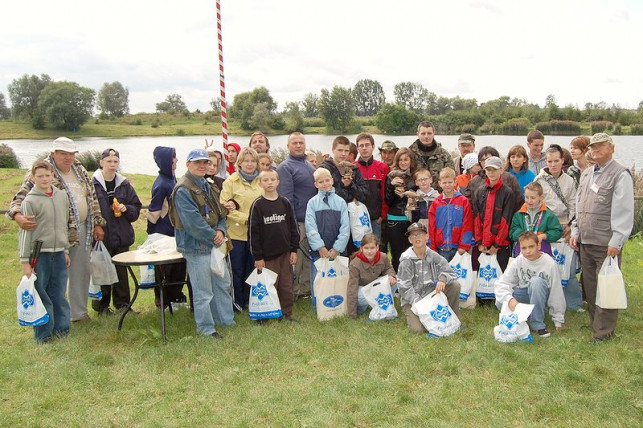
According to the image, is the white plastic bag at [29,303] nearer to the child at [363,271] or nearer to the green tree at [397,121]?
the child at [363,271]

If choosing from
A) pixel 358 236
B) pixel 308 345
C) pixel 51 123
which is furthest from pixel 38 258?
pixel 51 123

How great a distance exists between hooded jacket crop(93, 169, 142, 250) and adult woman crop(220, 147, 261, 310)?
46.9 inches

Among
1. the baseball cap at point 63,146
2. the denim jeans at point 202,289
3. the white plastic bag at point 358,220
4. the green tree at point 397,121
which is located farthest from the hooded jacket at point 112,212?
the green tree at point 397,121

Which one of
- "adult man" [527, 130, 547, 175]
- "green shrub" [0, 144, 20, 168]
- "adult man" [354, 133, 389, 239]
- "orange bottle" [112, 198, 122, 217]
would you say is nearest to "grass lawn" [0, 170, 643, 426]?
"orange bottle" [112, 198, 122, 217]

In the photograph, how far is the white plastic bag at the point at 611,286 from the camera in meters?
4.67

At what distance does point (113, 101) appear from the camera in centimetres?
5797

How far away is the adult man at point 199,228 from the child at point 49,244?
115 centimetres

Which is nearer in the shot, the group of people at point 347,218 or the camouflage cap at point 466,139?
the group of people at point 347,218

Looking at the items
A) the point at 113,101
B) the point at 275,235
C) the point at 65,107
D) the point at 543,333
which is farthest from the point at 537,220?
the point at 113,101

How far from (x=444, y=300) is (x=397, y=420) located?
6.40ft

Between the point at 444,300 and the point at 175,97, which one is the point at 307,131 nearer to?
the point at 444,300

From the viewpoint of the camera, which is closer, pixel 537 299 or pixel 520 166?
pixel 537 299

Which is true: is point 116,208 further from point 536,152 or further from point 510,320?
point 536,152

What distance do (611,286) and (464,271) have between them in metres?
1.56
